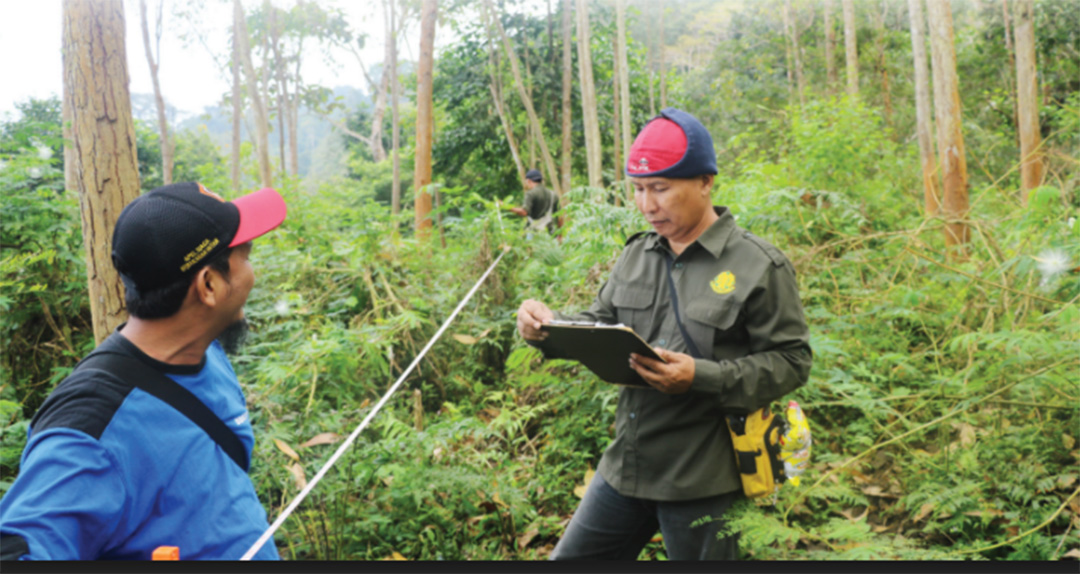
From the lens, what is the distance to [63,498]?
1.09 metres


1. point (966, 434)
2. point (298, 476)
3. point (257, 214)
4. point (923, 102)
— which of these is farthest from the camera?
point (923, 102)

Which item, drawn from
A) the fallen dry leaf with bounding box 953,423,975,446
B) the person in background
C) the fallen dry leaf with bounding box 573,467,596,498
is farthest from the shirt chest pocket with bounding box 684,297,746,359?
the person in background

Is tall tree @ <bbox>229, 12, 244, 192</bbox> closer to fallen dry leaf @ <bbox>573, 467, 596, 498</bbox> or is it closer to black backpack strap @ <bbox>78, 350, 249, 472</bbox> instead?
fallen dry leaf @ <bbox>573, 467, 596, 498</bbox>

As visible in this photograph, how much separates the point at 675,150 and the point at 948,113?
20.6 ft

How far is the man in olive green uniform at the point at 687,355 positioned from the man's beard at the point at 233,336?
Result: 0.87 metres

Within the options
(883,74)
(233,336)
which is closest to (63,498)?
(233,336)

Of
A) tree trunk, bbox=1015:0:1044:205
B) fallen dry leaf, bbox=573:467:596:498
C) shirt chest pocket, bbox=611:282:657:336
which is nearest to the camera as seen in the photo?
shirt chest pocket, bbox=611:282:657:336

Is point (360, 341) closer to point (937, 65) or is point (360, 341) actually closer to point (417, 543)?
point (417, 543)

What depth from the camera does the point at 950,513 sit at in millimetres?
3277

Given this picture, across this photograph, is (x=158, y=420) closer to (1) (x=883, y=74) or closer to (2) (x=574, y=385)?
(2) (x=574, y=385)

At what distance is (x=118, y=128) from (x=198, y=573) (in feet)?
7.69

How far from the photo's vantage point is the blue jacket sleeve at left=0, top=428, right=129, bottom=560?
106 cm

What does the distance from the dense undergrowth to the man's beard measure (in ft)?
5.14

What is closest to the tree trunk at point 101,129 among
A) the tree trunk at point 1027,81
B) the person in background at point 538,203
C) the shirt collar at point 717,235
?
the shirt collar at point 717,235
